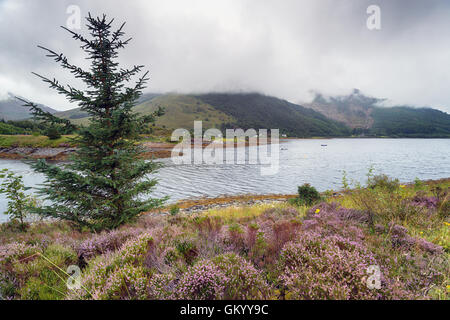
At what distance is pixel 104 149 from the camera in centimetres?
707

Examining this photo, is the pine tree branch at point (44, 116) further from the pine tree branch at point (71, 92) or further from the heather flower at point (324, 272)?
the heather flower at point (324, 272)

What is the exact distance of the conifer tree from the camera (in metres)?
6.51

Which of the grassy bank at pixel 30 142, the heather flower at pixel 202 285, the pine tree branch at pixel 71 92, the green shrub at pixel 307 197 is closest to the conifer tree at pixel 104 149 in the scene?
the pine tree branch at pixel 71 92

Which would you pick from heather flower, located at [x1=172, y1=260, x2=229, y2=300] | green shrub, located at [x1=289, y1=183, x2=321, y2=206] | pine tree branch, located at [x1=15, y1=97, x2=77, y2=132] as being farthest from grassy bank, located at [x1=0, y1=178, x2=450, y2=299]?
green shrub, located at [x1=289, y1=183, x2=321, y2=206]

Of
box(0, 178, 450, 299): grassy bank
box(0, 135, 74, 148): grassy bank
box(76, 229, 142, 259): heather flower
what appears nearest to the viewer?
box(0, 178, 450, 299): grassy bank

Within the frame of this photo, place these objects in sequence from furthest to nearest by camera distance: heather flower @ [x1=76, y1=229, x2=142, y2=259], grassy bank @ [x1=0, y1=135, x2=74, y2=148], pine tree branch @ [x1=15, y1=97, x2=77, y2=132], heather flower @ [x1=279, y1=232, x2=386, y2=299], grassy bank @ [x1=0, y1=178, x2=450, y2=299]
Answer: grassy bank @ [x1=0, y1=135, x2=74, y2=148] → pine tree branch @ [x1=15, y1=97, x2=77, y2=132] → heather flower @ [x1=76, y1=229, x2=142, y2=259] → grassy bank @ [x1=0, y1=178, x2=450, y2=299] → heather flower @ [x1=279, y1=232, x2=386, y2=299]

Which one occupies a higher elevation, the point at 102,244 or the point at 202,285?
the point at 202,285

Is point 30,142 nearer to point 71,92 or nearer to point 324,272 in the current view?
point 71,92

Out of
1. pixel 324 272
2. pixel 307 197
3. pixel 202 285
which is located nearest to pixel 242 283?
pixel 202 285

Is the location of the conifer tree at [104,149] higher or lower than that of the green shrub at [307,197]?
higher

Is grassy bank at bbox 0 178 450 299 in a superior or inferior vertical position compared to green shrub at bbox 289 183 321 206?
superior

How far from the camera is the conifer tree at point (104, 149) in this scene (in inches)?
256

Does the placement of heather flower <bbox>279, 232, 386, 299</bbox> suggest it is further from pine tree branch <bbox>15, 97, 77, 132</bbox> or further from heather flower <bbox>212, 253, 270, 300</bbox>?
pine tree branch <bbox>15, 97, 77, 132</bbox>
